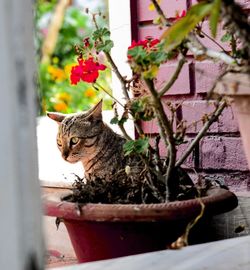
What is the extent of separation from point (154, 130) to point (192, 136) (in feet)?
0.64

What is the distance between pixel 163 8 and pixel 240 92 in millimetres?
1503

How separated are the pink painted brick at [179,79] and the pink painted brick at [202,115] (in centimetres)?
6

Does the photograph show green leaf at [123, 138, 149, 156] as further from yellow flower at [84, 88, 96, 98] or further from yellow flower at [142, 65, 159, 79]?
yellow flower at [84, 88, 96, 98]

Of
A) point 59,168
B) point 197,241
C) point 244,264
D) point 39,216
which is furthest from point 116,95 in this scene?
point 39,216

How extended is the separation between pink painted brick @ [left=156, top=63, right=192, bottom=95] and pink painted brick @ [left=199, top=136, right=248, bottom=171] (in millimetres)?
236

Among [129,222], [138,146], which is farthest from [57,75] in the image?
[129,222]

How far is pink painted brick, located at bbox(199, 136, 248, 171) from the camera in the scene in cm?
276

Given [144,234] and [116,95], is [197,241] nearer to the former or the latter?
[144,234]

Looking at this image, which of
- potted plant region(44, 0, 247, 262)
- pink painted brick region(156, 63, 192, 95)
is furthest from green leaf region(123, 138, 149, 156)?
pink painted brick region(156, 63, 192, 95)

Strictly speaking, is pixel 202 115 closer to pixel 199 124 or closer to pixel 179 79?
pixel 199 124

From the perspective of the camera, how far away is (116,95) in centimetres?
329

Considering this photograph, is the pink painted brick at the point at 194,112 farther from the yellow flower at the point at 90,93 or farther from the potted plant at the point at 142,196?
the yellow flower at the point at 90,93

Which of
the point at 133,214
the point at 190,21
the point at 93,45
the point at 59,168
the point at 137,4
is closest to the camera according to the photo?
the point at 190,21

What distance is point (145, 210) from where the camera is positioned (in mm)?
2164
